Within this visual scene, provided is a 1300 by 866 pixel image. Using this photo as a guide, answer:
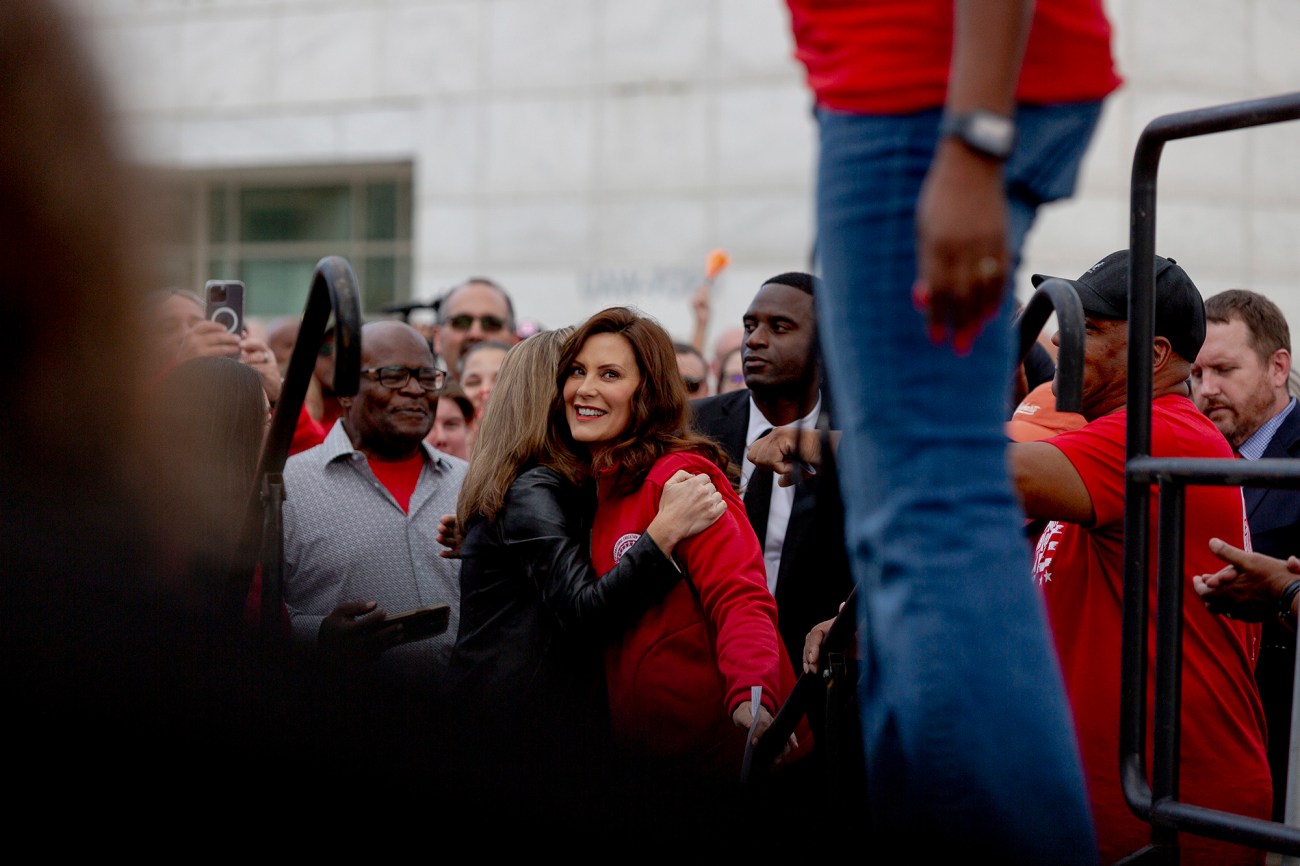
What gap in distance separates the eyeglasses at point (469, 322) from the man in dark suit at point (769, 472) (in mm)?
2373

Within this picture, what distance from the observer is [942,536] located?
5.62 ft

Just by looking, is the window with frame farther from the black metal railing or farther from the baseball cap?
the black metal railing

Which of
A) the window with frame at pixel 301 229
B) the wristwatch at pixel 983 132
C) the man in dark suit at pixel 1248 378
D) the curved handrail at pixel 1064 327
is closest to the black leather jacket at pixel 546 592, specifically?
the curved handrail at pixel 1064 327

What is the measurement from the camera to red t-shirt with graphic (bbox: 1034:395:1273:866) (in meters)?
3.07

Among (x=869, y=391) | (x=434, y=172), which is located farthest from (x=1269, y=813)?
(x=434, y=172)

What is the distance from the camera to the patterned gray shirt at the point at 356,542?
14.8 feet

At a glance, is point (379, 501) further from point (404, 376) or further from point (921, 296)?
point (921, 296)

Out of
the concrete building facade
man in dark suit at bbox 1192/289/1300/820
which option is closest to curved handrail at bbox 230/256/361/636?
man in dark suit at bbox 1192/289/1300/820

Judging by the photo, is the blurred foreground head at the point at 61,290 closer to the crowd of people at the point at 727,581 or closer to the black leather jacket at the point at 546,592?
the crowd of people at the point at 727,581

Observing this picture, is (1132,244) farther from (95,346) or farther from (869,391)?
(95,346)

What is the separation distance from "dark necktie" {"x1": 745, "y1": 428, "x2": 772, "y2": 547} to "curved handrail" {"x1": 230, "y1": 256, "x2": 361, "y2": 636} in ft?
6.86

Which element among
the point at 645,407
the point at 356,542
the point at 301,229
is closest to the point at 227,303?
the point at 356,542

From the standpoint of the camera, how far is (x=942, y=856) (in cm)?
172

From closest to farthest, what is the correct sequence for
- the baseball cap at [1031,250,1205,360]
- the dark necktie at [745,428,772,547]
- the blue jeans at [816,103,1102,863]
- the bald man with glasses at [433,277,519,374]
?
the blue jeans at [816,103,1102,863] → the baseball cap at [1031,250,1205,360] → the dark necktie at [745,428,772,547] → the bald man with glasses at [433,277,519,374]
